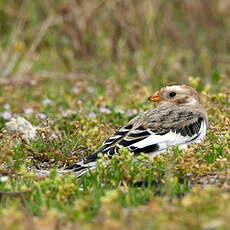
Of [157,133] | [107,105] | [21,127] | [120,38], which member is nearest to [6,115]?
[21,127]

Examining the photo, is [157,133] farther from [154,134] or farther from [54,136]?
[54,136]

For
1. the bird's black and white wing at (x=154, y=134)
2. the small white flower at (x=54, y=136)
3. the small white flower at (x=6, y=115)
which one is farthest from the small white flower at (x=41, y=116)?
the bird's black and white wing at (x=154, y=134)

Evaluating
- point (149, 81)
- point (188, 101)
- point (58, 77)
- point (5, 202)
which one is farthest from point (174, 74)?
point (5, 202)

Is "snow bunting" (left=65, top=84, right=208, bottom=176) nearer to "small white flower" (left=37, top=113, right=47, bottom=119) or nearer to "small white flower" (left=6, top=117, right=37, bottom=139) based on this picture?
"small white flower" (left=6, top=117, right=37, bottom=139)

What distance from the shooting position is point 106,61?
39.4 feet

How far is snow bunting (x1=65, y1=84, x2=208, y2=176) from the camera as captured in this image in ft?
19.3

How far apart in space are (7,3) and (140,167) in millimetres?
8196

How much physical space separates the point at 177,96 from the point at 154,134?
3.88 ft

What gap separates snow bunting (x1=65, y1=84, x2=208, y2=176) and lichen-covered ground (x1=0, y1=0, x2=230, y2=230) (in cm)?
15

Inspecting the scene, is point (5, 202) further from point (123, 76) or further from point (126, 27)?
point (126, 27)

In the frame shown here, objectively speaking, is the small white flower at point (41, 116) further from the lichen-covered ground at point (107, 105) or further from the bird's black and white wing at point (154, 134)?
the bird's black and white wing at point (154, 134)

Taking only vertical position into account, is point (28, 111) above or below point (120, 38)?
below

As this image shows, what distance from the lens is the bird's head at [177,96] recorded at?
7078 millimetres

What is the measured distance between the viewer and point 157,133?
6.07m
